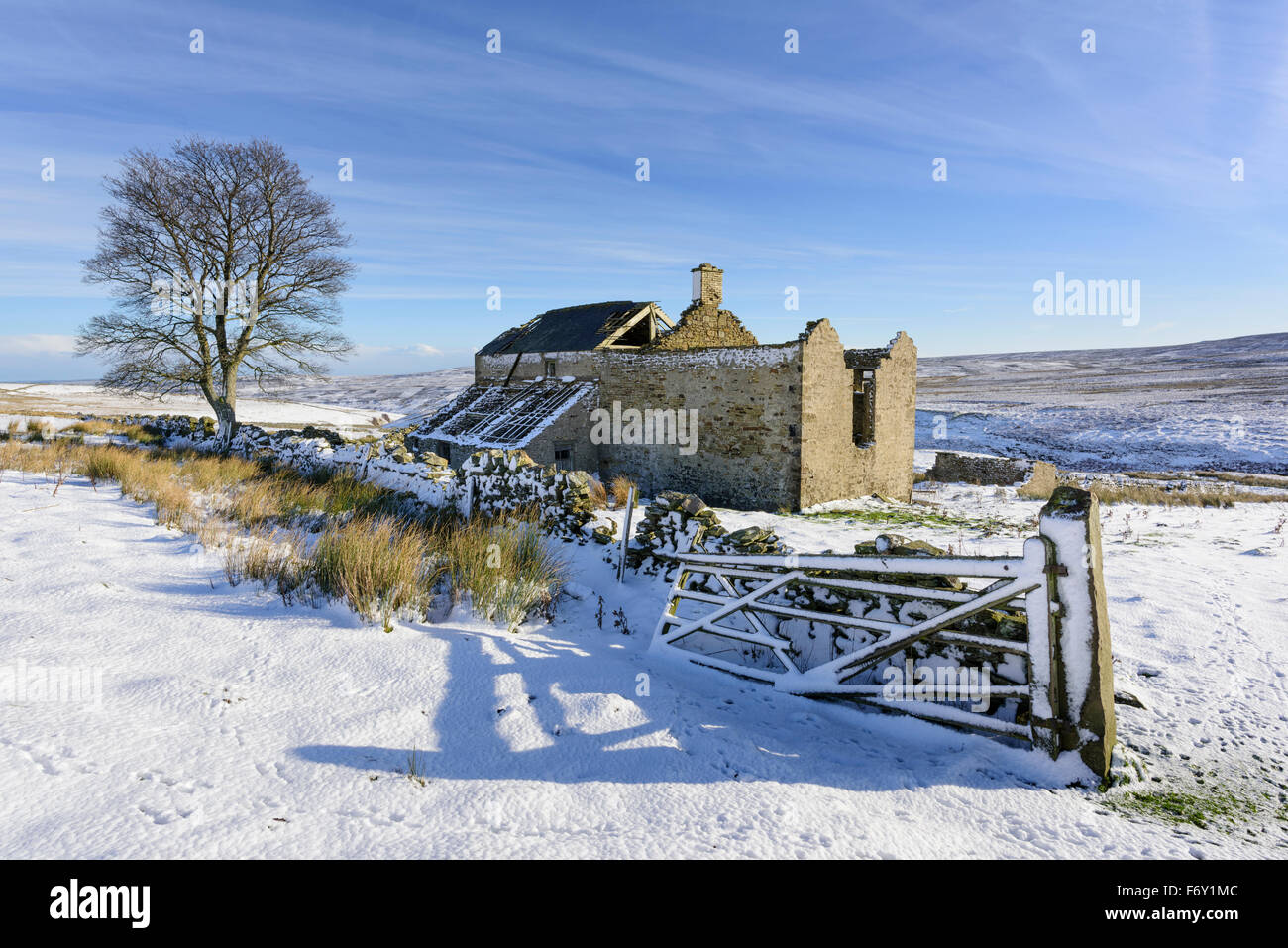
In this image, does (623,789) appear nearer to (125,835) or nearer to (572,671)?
(572,671)

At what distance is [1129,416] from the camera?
4609cm

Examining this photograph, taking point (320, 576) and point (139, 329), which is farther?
point (139, 329)

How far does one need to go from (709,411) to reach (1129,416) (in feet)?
146

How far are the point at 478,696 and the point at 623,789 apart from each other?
1331 mm

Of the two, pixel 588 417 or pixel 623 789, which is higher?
pixel 588 417

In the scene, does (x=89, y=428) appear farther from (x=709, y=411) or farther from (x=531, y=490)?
(x=709, y=411)

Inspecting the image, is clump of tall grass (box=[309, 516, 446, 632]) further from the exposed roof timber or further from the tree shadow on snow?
the exposed roof timber

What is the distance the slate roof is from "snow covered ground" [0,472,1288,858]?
16622 mm

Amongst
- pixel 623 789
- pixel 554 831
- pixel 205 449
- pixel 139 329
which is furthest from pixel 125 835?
pixel 139 329

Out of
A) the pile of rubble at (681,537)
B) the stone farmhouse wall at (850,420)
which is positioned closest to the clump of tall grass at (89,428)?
the pile of rubble at (681,537)

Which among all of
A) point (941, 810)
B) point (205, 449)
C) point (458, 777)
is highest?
point (205, 449)

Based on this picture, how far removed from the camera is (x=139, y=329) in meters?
18.5

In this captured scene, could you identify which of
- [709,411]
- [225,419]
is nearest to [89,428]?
[225,419]

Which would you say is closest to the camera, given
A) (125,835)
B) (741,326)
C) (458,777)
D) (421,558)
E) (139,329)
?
(125,835)
